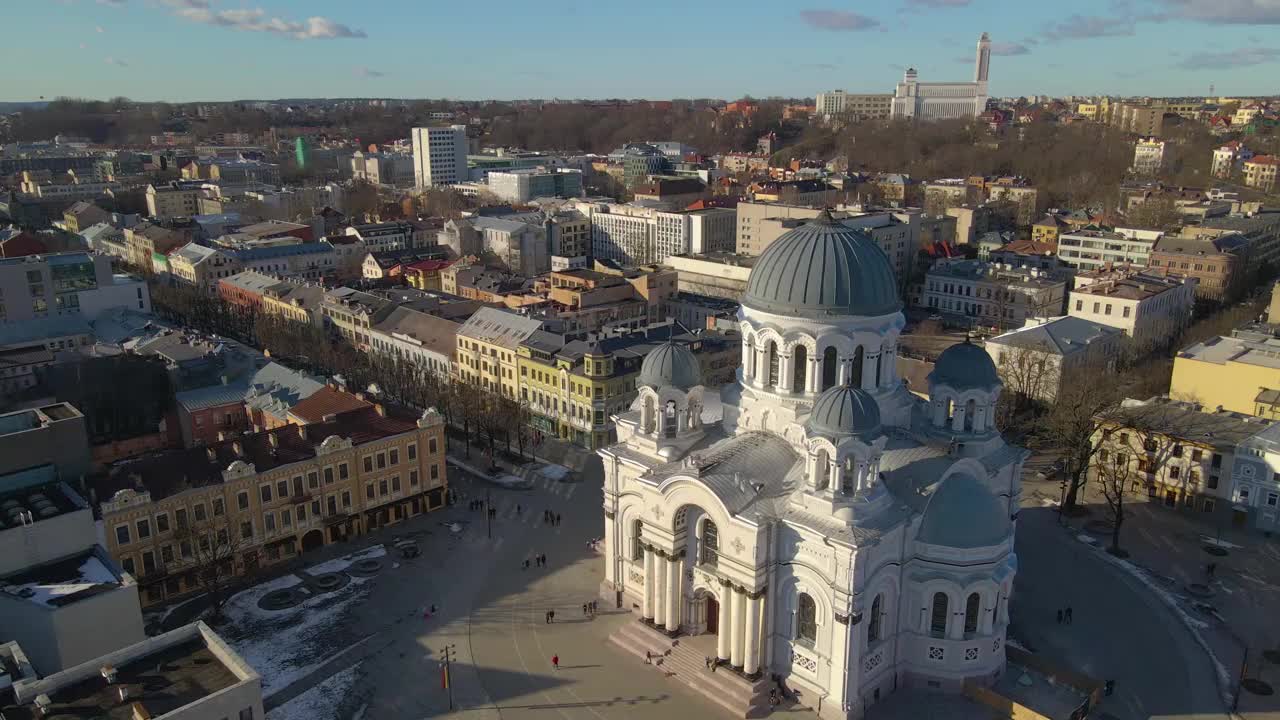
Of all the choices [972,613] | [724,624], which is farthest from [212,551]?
[972,613]

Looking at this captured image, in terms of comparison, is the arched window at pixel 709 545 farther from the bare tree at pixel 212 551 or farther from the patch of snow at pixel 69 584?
the patch of snow at pixel 69 584

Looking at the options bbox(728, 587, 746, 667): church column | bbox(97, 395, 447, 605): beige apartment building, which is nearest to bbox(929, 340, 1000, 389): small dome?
bbox(728, 587, 746, 667): church column

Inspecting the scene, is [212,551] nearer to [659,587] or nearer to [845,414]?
[659,587]

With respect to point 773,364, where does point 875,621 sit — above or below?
below

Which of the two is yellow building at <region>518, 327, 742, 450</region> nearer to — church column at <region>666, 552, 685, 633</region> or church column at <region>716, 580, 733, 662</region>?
church column at <region>666, 552, 685, 633</region>

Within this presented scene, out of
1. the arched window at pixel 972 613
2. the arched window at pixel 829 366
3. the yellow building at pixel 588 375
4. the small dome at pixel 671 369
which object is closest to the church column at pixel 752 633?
the arched window at pixel 972 613

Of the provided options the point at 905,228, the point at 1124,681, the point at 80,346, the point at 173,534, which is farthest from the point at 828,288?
the point at 905,228

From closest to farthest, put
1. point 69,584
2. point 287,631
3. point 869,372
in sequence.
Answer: point 69,584
point 869,372
point 287,631
